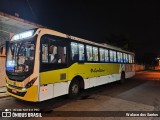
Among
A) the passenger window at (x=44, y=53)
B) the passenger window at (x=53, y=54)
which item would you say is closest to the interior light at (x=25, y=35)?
the passenger window at (x=44, y=53)

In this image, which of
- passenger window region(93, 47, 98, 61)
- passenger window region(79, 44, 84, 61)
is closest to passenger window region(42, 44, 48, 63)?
passenger window region(79, 44, 84, 61)

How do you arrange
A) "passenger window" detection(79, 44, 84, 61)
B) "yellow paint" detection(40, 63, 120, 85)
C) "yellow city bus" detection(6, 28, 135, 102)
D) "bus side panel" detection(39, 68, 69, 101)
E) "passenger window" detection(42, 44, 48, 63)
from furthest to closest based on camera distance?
1. "passenger window" detection(79, 44, 84, 61)
2. "yellow paint" detection(40, 63, 120, 85)
3. "passenger window" detection(42, 44, 48, 63)
4. "bus side panel" detection(39, 68, 69, 101)
5. "yellow city bus" detection(6, 28, 135, 102)

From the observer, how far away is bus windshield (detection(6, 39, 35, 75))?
22.7 feet

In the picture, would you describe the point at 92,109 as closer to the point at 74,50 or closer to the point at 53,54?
the point at 53,54

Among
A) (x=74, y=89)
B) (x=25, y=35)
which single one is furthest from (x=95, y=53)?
(x=25, y=35)

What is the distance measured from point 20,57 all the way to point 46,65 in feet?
3.80

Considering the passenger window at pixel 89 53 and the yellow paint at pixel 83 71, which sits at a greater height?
the passenger window at pixel 89 53

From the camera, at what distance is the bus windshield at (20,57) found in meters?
6.91

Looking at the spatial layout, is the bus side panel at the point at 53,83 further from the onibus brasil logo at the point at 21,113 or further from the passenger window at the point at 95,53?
the passenger window at the point at 95,53

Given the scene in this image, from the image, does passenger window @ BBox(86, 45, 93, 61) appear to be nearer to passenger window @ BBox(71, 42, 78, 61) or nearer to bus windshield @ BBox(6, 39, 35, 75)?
passenger window @ BBox(71, 42, 78, 61)

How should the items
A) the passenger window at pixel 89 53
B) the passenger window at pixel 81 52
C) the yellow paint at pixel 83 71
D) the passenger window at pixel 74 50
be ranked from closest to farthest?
1. the yellow paint at pixel 83 71
2. the passenger window at pixel 74 50
3. the passenger window at pixel 81 52
4. the passenger window at pixel 89 53

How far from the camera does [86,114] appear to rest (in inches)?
253


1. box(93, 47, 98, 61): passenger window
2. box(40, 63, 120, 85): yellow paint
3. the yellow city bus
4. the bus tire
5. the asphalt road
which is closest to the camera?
the asphalt road

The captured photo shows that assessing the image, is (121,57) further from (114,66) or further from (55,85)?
(55,85)
